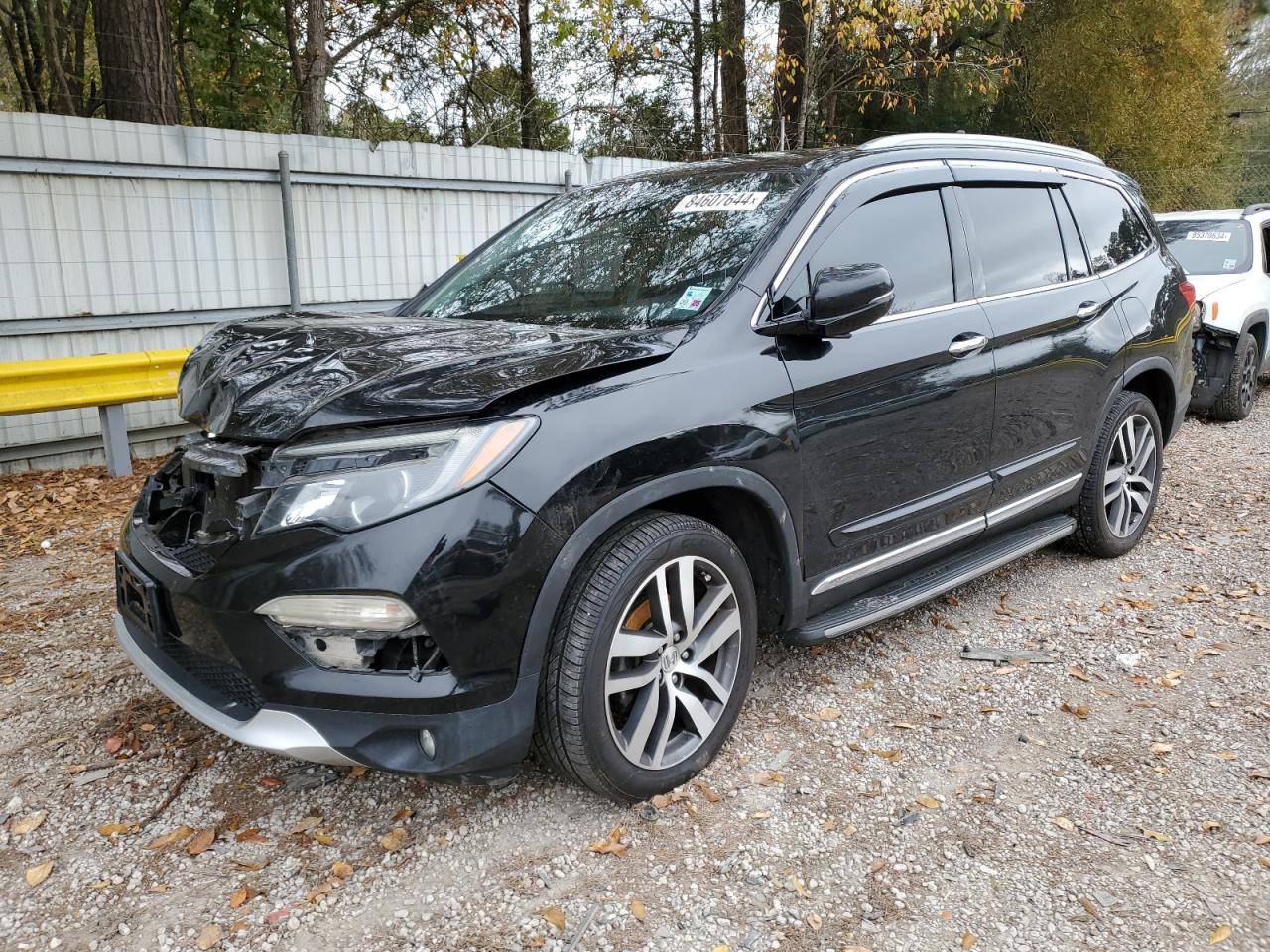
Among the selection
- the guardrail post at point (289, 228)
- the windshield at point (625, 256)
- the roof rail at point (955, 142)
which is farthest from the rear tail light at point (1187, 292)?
the guardrail post at point (289, 228)

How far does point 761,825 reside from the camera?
105 inches

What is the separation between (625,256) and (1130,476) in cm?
281

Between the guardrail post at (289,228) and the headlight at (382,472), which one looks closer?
the headlight at (382,472)

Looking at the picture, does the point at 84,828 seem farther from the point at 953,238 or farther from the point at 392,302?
the point at 392,302

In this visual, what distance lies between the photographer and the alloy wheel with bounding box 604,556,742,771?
2564mm

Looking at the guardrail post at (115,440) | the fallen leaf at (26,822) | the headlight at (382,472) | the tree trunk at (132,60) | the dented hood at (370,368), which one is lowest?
the fallen leaf at (26,822)

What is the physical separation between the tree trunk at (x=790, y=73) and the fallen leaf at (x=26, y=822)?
10.4m

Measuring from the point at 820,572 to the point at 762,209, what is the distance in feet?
3.92

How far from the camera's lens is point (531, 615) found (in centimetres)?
232

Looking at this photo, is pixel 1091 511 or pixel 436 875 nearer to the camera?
pixel 436 875

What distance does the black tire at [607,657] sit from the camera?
7.92 ft

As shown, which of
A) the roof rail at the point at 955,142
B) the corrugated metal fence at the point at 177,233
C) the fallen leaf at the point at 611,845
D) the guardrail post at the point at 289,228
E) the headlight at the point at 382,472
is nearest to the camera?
the headlight at the point at 382,472

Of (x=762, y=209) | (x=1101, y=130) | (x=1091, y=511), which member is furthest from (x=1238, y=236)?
(x=1101, y=130)

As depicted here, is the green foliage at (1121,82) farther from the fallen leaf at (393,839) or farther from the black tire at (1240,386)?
the fallen leaf at (393,839)
